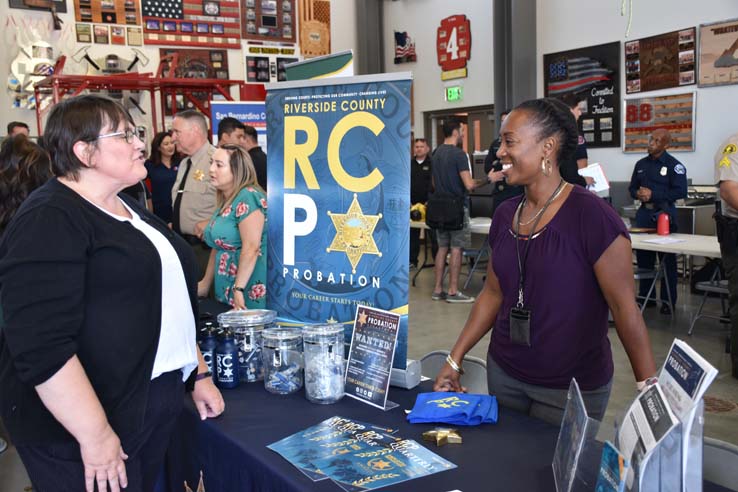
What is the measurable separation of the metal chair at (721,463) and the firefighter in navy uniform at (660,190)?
461 centimetres

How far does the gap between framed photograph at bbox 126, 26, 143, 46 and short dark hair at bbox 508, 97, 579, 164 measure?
9.48 m

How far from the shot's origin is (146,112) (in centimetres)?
989

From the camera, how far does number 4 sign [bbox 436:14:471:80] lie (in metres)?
9.86

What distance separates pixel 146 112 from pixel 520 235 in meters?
9.22

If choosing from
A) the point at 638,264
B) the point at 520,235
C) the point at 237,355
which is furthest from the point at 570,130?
the point at 638,264

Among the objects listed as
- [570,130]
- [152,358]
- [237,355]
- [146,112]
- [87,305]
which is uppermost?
[146,112]

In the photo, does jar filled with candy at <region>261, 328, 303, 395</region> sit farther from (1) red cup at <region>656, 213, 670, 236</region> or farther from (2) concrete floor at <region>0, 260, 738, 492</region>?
(1) red cup at <region>656, 213, 670, 236</region>

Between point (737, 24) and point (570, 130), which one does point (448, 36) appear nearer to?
point (737, 24)

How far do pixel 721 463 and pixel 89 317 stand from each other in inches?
54.3

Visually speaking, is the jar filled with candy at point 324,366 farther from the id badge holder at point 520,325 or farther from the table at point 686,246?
the table at point 686,246

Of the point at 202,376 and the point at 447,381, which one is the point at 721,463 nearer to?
the point at 447,381

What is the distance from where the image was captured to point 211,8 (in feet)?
34.2

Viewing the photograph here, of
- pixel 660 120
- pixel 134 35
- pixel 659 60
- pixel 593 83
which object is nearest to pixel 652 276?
pixel 660 120

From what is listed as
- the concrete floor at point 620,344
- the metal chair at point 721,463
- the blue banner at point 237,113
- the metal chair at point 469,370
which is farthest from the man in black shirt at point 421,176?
the metal chair at point 721,463
